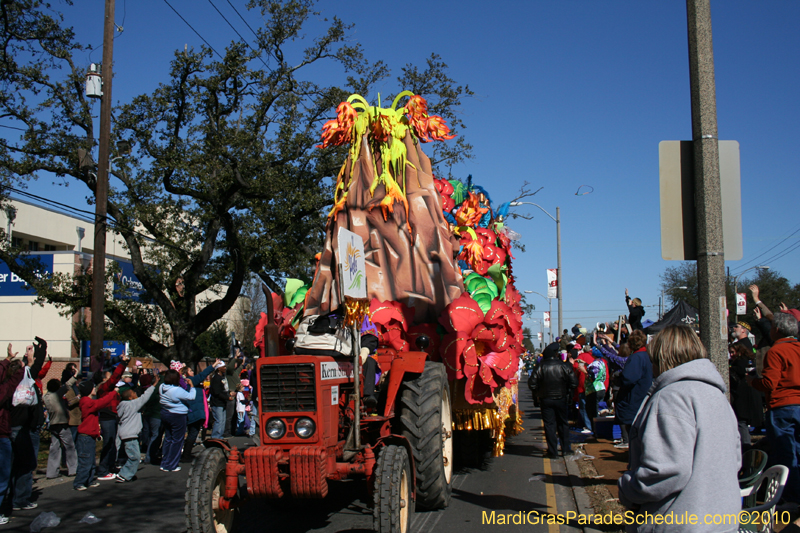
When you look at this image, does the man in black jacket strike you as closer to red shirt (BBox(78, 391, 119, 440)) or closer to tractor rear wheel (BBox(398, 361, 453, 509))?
tractor rear wheel (BBox(398, 361, 453, 509))

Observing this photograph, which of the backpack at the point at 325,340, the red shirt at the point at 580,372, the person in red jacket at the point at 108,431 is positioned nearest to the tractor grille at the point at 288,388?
the backpack at the point at 325,340

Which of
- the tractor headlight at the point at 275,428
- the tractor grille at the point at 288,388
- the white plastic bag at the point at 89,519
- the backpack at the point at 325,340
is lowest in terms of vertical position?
the white plastic bag at the point at 89,519

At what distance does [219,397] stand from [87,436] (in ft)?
12.4

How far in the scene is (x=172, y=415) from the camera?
9.84 m

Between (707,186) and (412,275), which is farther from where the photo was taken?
(412,275)

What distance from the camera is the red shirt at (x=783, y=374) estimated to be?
17.8 feet

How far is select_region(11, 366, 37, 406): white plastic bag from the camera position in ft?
24.0

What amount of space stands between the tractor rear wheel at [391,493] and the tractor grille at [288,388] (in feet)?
2.45

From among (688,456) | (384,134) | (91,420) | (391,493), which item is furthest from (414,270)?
(688,456)

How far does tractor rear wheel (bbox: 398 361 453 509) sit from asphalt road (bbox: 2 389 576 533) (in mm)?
307

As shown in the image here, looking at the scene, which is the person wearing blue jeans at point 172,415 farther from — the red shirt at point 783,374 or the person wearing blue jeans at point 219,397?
the red shirt at point 783,374

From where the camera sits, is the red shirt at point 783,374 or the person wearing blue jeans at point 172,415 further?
the person wearing blue jeans at point 172,415

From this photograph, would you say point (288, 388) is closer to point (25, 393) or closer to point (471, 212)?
point (25, 393)

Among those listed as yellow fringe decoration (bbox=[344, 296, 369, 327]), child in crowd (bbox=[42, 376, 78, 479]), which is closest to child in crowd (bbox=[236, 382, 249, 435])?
child in crowd (bbox=[42, 376, 78, 479])
